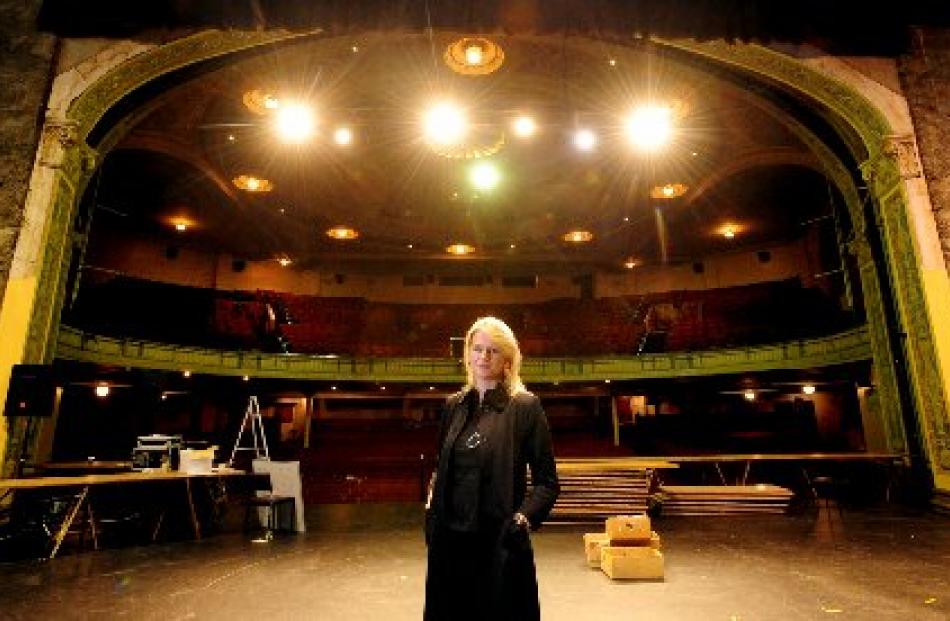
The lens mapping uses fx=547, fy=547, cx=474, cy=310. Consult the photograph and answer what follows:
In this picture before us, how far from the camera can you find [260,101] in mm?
10086

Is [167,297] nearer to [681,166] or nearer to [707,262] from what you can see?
A: [681,166]

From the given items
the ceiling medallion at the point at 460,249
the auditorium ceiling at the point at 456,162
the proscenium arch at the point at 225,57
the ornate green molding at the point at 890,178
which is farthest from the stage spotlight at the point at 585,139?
the ceiling medallion at the point at 460,249

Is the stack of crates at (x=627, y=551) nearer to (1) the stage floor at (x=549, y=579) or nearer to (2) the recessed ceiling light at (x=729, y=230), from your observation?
(1) the stage floor at (x=549, y=579)

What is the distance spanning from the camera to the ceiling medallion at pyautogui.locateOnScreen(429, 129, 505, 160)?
11625mm

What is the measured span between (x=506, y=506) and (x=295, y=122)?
33.8 ft

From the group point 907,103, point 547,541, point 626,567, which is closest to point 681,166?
point 907,103

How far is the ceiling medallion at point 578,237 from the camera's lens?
17.4m

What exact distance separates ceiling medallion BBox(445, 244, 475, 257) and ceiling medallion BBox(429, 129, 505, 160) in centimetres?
601

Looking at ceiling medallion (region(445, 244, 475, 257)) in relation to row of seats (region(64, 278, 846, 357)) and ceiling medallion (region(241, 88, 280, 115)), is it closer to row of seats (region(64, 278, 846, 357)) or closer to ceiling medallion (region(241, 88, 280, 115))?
row of seats (region(64, 278, 846, 357))

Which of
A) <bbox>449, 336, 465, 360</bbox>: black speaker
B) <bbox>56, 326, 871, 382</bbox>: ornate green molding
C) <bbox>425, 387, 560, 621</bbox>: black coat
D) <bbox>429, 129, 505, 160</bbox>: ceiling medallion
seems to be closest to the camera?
<bbox>425, 387, 560, 621</bbox>: black coat

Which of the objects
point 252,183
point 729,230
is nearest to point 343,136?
point 252,183

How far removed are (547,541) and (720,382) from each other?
12.4 metres

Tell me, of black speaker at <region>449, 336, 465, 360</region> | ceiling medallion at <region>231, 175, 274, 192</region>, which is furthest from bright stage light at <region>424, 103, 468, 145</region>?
black speaker at <region>449, 336, 465, 360</region>

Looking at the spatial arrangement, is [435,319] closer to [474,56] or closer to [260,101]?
[260,101]
